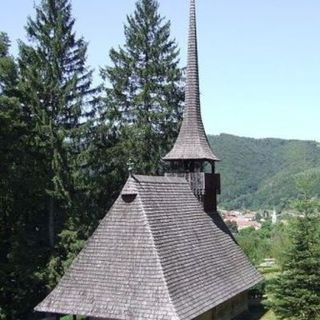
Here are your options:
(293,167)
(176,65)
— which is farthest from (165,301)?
(293,167)

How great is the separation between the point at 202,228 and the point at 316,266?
446cm

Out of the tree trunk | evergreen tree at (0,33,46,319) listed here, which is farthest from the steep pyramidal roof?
evergreen tree at (0,33,46,319)

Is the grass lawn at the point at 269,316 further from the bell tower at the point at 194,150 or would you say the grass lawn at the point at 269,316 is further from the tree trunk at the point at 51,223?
the tree trunk at the point at 51,223

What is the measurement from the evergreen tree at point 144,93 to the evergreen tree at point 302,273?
1271 cm

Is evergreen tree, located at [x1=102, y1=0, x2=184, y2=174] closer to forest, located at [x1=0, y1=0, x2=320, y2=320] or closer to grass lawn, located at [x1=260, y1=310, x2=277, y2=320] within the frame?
forest, located at [x1=0, y1=0, x2=320, y2=320]

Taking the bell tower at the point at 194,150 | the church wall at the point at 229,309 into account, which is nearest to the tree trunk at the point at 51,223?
the bell tower at the point at 194,150

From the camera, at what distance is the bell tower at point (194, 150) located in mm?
23141

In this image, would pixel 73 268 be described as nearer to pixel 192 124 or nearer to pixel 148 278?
pixel 148 278

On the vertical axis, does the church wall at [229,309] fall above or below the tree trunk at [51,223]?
below

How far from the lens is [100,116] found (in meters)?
31.3

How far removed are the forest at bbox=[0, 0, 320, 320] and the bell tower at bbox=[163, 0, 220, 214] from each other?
5061 mm

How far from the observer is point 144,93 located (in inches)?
1250

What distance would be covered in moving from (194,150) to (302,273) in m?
7.28

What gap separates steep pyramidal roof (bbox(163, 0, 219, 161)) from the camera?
23711 mm
